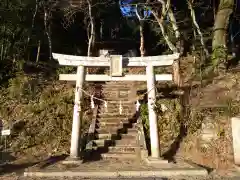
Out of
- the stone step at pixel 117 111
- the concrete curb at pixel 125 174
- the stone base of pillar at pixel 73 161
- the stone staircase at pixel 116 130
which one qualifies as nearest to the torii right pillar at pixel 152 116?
the stone staircase at pixel 116 130

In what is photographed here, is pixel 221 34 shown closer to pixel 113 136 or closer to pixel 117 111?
pixel 117 111

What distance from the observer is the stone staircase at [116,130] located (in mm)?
10070

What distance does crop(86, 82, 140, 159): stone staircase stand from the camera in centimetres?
1007

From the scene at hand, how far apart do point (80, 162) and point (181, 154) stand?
11.6 ft

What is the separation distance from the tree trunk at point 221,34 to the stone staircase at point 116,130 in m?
4.54

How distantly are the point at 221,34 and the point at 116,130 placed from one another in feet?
25.1

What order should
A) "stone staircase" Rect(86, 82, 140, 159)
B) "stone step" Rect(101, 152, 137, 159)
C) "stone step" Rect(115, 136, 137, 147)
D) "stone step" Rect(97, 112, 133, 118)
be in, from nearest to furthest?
"stone step" Rect(101, 152, 137, 159), "stone staircase" Rect(86, 82, 140, 159), "stone step" Rect(115, 136, 137, 147), "stone step" Rect(97, 112, 133, 118)

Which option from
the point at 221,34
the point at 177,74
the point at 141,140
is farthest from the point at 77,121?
the point at 221,34

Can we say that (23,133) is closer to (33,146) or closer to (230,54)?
(33,146)

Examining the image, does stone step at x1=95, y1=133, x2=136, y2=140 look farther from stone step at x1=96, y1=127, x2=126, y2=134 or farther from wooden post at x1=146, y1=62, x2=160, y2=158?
wooden post at x1=146, y1=62, x2=160, y2=158

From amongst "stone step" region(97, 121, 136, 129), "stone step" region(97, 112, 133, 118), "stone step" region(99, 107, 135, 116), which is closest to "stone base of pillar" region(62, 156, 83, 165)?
"stone step" region(97, 121, 136, 129)

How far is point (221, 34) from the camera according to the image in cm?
1462

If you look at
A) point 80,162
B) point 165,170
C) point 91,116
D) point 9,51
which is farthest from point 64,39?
point 165,170

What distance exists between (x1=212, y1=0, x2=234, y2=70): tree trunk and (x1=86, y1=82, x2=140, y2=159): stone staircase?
4545 mm
